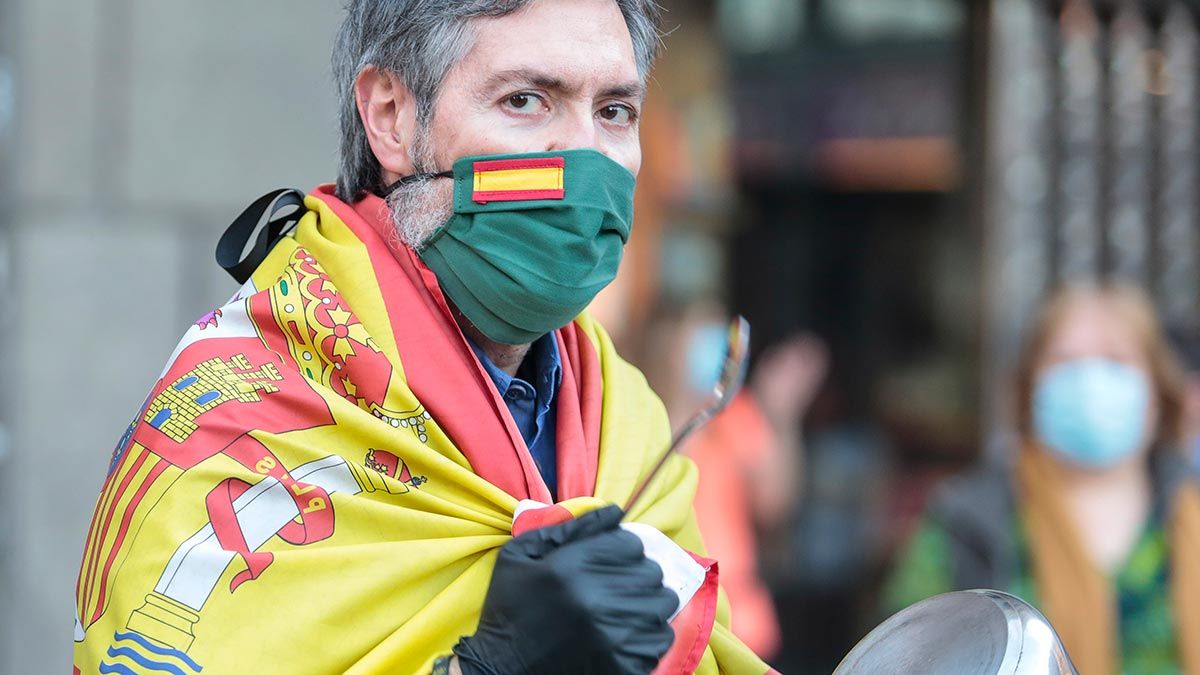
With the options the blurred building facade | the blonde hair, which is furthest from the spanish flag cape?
the blurred building facade

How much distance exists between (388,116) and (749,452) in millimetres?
3708

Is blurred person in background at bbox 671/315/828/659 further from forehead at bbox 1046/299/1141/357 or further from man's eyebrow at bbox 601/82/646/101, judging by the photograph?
man's eyebrow at bbox 601/82/646/101

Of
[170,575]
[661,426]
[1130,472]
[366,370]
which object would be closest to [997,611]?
[661,426]

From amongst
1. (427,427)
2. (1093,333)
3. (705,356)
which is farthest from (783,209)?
(427,427)

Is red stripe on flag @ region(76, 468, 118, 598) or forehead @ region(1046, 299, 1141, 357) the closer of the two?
red stripe on flag @ region(76, 468, 118, 598)

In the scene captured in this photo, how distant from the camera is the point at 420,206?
1.98m

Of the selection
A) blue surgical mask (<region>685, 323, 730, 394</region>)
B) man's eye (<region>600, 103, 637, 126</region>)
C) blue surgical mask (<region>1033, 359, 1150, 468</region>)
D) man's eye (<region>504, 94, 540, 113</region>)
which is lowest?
blue surgical mask (<region>685, 323, 730, 394</region>)

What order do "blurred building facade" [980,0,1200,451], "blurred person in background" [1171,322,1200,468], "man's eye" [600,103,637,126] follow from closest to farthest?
"man's eye" [600,103,637,126] < "blurred person in background" [1171,322,1200,468] < "blurred building facade" [980,0,1200,451]

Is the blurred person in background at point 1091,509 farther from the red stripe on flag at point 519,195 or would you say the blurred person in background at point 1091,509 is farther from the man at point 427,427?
the red stripe on flag at point 519,195

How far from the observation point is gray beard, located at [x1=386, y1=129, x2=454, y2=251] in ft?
6.42

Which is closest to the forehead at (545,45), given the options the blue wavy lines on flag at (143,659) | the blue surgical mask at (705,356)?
the blue wavy lines on flag at (143,659)

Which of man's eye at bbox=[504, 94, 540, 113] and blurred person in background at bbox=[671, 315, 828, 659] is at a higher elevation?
man's eye at bbox=[504, 94, 540, 113]

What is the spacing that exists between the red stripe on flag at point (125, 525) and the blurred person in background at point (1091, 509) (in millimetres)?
2554

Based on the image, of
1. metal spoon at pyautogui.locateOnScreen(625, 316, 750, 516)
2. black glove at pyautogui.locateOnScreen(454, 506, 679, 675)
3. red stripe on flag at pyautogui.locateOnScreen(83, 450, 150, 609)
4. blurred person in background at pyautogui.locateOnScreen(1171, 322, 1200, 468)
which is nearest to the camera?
black glove at pyautogui.locateOnScreen(454, 506, 679, 675)
